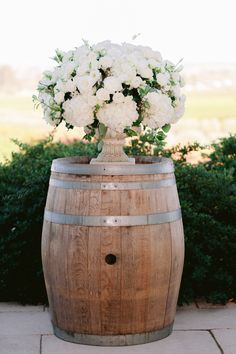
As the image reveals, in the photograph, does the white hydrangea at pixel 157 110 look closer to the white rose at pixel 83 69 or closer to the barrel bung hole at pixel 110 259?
the white rose at pixel 83 69

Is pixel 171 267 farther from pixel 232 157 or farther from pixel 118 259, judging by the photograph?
A: pixel 232 157

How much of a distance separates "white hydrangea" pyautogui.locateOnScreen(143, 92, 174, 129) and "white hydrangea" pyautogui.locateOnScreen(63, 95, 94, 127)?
386mm

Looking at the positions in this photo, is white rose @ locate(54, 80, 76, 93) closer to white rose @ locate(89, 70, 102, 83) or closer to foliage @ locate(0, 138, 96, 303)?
white rose @ locate(89, 70, 102, 83)

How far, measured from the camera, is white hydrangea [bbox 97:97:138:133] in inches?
188

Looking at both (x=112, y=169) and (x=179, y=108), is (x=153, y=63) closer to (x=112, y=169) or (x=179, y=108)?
(x=179, y=108)

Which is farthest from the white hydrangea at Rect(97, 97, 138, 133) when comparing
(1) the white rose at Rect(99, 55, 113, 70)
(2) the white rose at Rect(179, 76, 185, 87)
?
(2) the white rose at Rect(179, 76, 185, 87)

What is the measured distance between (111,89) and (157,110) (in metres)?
0.37

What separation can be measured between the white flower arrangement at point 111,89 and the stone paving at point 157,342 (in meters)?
1.41

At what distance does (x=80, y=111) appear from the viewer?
15.7ft

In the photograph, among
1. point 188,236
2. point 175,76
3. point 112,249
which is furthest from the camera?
point 188,236

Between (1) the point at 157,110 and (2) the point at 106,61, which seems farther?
(1) the point at 157,110

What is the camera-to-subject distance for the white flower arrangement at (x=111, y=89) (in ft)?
15.7

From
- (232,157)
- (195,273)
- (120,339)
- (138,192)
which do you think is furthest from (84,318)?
(232,157)

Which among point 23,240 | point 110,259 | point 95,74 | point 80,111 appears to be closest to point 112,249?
point 110,259
